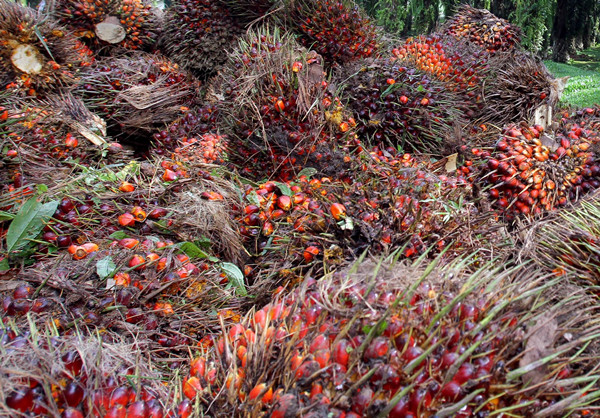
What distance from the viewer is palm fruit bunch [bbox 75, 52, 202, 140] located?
3457 millimetres

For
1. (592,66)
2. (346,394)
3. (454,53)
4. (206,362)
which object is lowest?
(206,362)

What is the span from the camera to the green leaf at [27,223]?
1.67 m

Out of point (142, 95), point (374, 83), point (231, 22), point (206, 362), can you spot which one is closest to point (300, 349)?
point (206, 362)

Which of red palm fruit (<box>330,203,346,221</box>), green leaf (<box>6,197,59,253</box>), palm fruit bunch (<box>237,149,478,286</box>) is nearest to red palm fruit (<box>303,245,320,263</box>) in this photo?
palm fruit bunch (<box>237,149,478,286</box>)

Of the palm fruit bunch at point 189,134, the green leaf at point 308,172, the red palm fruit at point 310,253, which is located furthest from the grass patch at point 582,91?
the red palm fruit at point 310,253

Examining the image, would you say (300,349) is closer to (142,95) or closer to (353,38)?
(353,38)

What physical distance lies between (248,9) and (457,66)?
6.61 ft

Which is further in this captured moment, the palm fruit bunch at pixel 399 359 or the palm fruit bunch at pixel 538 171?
the palm fruit bunch at pixel 538 171

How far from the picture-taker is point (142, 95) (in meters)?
3.58

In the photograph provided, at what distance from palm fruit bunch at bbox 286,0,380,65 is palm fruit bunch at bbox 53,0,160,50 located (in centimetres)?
200

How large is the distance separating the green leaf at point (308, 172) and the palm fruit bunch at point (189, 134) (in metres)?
1.17

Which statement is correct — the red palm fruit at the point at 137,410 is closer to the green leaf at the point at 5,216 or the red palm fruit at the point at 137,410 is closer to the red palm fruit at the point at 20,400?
the red palm fruit at the point at 20,400

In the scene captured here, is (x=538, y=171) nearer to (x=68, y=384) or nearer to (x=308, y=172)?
(x=308, y=172)

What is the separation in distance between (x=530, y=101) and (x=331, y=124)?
1896mm
